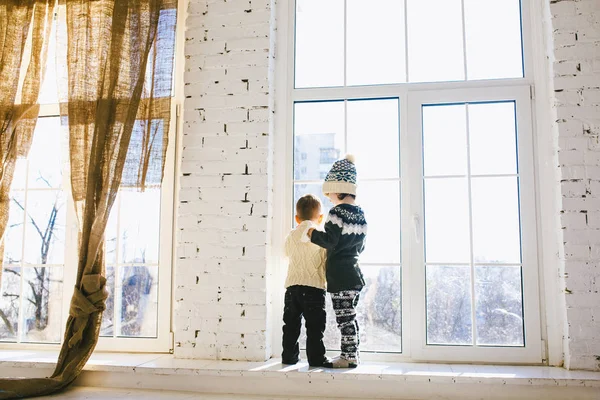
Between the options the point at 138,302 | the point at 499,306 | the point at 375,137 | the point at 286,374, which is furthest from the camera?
the point at 138,302

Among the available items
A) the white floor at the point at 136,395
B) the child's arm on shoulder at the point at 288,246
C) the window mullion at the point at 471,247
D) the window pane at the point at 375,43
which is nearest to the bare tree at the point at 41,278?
the white floor at the point at 136,395

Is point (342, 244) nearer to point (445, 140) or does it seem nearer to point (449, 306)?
point (449, 306)

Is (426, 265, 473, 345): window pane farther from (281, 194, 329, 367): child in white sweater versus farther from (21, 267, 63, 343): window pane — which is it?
(21, 267, 63, 343): window pane

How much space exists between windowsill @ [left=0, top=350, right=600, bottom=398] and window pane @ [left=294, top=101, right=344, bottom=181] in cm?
110

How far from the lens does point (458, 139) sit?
10.2 ft

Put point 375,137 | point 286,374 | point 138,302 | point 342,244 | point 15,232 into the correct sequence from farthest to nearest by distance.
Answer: point 15,232
point 138,302
point 375,137
point 342,244
point 286,374

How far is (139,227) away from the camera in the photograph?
11.1 feet

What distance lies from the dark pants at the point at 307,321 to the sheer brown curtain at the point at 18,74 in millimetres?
1767

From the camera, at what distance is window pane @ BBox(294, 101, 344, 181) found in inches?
127

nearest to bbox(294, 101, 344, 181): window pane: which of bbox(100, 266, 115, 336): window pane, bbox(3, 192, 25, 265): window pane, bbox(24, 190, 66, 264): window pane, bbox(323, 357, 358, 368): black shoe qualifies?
bbox(323, 357, 358, 368): black shoe

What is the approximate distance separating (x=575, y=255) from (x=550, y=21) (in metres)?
1.24

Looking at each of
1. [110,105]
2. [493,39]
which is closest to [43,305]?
[110,105]

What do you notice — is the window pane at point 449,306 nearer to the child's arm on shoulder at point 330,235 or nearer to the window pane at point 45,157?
the child's arm on shoulder at point 330,235

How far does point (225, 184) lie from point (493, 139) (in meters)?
1.52
